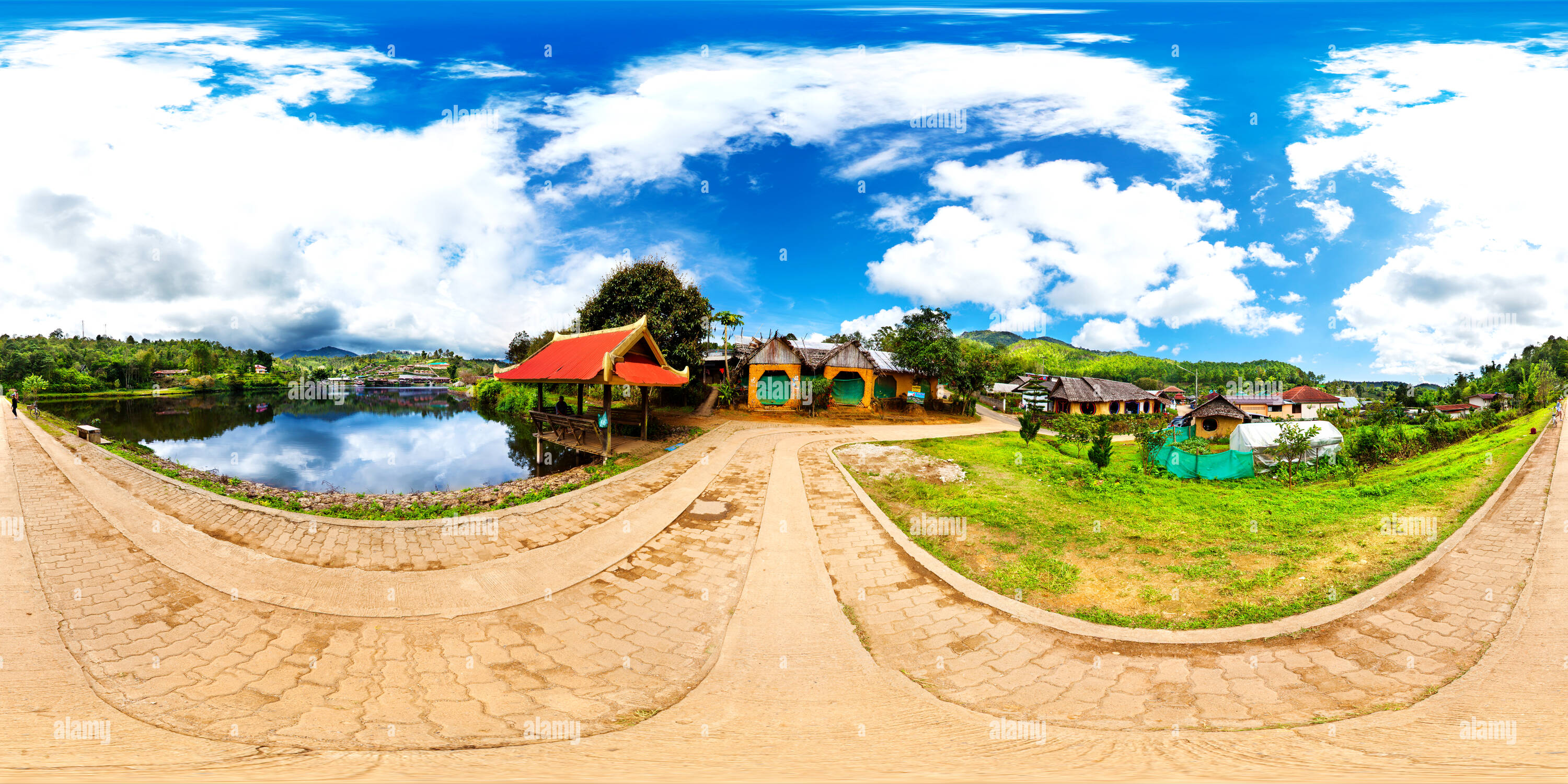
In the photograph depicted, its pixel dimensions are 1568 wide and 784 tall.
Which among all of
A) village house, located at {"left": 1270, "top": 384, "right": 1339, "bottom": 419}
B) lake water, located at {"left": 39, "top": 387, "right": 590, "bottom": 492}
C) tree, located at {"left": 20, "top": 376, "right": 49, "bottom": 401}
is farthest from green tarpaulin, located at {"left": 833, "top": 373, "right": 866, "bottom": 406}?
tree, located at {"left": 20, "top": 376, "right": 49, "bottom": 401}

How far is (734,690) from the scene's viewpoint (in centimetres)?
407

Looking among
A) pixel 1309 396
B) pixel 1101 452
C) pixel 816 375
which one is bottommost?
pixel 1101 452

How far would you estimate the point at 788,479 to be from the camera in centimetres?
1116

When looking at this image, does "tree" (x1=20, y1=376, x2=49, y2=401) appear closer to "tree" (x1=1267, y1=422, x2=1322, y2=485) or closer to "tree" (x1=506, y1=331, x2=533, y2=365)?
"tree" (x1=506, y1=331, x2=533, y2=365)

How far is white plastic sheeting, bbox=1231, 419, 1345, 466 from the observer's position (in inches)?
527

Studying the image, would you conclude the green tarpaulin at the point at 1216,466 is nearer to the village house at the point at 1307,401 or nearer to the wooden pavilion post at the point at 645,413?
the wooden pavilion post at the point at 645,413

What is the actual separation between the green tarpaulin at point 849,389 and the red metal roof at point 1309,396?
4050cm

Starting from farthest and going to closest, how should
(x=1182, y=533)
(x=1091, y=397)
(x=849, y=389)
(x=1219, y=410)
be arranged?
(x=1091, y=397)
(x=849, y=389)
(x=1219, y=410)
(x=1182, y=533)

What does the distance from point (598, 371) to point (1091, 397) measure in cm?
3202

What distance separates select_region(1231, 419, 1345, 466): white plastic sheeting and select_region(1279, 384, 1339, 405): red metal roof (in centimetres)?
3897

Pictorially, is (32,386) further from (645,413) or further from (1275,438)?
(1275,438)

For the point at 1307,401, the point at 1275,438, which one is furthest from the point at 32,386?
the point at 1307,401

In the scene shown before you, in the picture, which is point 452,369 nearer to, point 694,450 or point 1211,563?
point 694,450

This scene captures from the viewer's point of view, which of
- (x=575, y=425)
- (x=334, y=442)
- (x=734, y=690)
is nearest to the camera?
(x=734, y=690)
